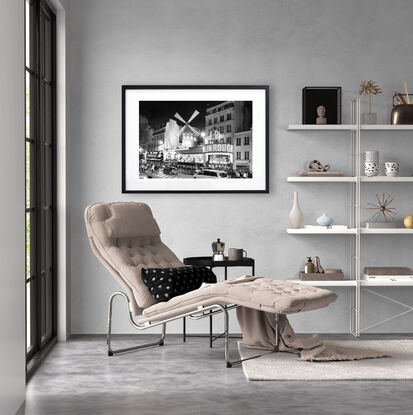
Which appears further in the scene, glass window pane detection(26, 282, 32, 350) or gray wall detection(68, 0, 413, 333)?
gray wall detection(68, 0, 413, 333)

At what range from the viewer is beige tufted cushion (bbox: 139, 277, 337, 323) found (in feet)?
13.4

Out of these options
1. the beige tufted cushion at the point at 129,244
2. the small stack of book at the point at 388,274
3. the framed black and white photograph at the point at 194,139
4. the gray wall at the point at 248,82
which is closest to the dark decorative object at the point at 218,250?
the beige tufted cushion at the point at 129,244

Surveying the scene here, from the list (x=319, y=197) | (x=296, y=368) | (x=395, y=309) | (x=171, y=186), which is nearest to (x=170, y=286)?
(x=296, y=368)

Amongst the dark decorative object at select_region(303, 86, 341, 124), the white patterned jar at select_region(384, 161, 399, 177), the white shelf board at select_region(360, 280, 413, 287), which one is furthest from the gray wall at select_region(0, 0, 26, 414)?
the white patterned jar at select_region(384, 161, 399, 177)

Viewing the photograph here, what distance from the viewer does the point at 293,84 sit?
5695 mm

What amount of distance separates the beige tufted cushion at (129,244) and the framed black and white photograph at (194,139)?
60cm

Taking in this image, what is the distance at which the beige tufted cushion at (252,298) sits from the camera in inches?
160

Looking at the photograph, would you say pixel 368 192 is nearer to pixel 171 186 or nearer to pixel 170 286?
pixel 171 186

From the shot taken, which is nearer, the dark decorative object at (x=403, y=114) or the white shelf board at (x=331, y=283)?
the white shelf board at (x=331, y=283)

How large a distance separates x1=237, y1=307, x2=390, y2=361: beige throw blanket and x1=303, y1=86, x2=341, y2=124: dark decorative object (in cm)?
165

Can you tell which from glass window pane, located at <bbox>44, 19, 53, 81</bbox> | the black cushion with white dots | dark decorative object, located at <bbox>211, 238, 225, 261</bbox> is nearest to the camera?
the black cushion with white dots

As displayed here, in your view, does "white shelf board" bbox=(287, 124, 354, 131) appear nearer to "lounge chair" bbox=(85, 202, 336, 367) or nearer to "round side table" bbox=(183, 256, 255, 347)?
"round side table" bbox=(183, 256, 255, 347)

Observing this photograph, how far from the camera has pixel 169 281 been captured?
455 centimetres

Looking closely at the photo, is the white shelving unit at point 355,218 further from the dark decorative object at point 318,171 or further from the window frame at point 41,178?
the window frame at point 41,178
